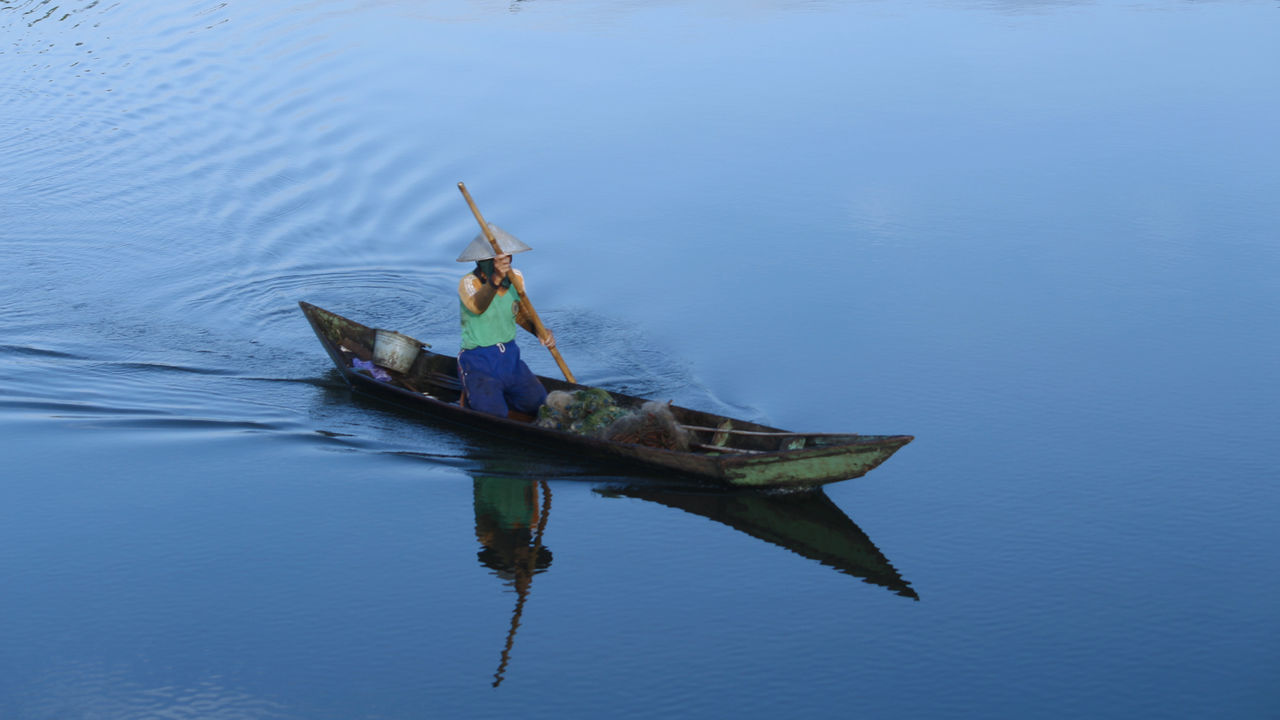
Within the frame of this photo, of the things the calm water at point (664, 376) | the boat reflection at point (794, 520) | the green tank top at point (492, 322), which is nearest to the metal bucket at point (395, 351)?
the calm water at point (664, 376)

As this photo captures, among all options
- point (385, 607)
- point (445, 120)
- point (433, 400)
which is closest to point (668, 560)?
point (385, 607)

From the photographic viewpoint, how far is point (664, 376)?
950cm

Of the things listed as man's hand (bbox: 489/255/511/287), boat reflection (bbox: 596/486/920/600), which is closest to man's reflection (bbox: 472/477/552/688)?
boat reflection (bbox: 596/486/920/600)

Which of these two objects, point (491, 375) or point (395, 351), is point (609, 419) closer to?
point (491, 375)

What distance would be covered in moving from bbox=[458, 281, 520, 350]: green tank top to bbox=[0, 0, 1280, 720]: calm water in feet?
2.71

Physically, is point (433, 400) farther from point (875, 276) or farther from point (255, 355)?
point (875, 276)

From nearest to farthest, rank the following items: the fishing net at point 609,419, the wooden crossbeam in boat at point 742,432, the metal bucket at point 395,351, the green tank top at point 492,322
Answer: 1. the wooden crossbeam in boat at point 742,432
2. the fishing net at point 609,419
3. the green tank top at point 492,322
4. the metal bucket at point 395,351

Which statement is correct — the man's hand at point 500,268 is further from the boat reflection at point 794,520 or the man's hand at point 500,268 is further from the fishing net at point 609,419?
the boat reflection at point 794,520

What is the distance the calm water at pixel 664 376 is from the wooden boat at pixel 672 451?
234 mm

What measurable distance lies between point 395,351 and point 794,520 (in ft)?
11.5

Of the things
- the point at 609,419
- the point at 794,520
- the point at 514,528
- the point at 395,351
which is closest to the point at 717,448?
the point at 794,520

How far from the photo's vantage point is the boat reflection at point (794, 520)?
7227mm

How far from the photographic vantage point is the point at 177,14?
23.2 m

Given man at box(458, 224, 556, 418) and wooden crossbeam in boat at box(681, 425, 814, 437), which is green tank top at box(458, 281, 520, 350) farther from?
wooden crossbeam in boat at box(681, 425, 814, 437)
